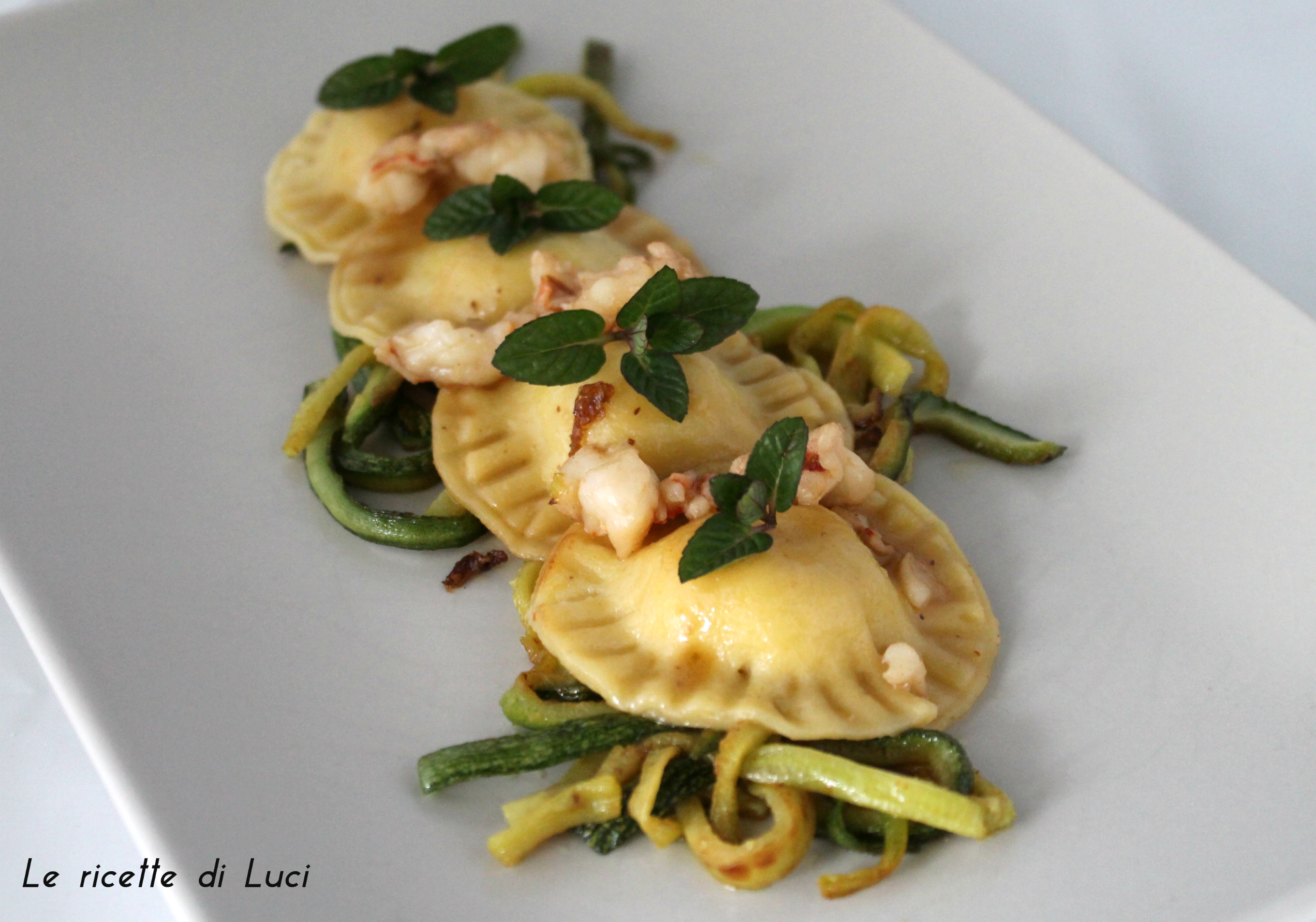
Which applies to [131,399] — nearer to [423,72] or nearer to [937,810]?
[423,72]

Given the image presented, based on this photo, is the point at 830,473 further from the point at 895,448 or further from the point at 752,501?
the point at 895,448

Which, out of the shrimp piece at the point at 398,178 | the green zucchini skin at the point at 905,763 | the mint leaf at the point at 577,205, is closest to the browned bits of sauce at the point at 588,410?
the mint leaf at the point at 577,205

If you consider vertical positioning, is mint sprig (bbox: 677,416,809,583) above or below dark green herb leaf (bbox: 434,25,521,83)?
below

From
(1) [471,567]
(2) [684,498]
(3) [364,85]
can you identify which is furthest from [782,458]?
(3) [364,85]

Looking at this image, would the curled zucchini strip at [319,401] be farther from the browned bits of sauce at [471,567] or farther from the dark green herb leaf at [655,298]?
the dark green herb leaf at [655,298]

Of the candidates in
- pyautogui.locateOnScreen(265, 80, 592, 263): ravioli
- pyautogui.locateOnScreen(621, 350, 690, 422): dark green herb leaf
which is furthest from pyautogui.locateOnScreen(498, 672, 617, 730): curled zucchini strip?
pyautogui.locateOnScreen(265, 80, 592, 263): ravioli

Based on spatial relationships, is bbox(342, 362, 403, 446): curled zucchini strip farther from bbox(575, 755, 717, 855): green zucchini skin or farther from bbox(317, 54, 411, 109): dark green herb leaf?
bbox(575, 755, 717, 855): green zucchini skin
